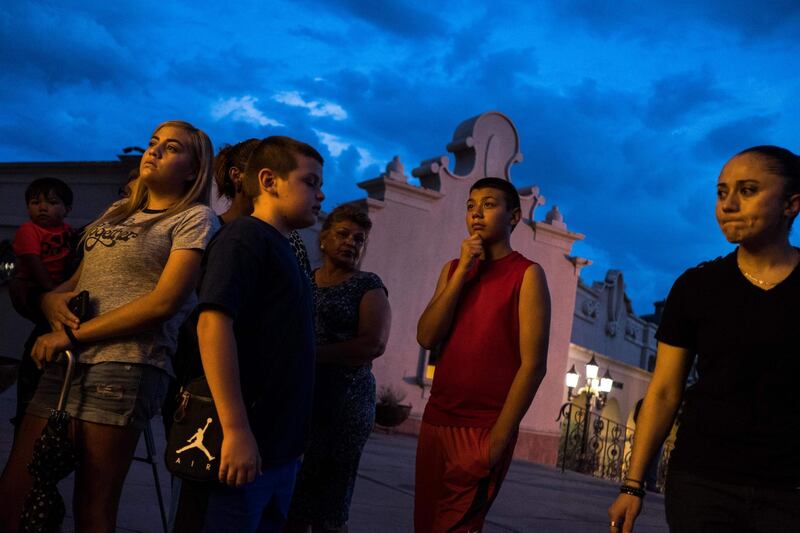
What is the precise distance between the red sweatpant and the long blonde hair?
124 cm

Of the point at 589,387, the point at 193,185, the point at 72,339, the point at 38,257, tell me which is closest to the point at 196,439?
the point at 72,339

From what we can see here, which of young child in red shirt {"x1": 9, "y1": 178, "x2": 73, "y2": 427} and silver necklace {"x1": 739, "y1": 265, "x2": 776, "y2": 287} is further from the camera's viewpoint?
young child in red shirt {"x1": 9, "y1": 178, "x2": 73, "y2": 427}

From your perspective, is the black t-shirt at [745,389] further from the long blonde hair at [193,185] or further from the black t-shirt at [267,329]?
the long blonde hair at [193,185]

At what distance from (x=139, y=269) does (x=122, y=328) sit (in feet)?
0.74

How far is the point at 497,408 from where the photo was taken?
3.21 m

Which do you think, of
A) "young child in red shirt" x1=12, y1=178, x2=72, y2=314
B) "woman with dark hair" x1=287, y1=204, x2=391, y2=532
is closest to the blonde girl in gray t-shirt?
"woman with dark hair" x1=287, y1=204, x2=391, y2=532

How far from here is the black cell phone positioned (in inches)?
109

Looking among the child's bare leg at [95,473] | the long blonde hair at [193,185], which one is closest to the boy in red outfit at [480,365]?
the long blonde hair at [193,185]

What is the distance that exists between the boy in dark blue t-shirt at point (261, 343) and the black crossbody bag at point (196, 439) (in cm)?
4

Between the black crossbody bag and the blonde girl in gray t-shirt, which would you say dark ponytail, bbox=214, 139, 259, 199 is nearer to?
the blonde girl in gray t-shirt

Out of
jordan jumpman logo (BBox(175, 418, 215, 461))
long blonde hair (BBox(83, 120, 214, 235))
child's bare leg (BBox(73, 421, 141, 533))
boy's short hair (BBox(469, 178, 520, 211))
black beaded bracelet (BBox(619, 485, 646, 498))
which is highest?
boy's short hair (BBox(469, 178, 520, 211))

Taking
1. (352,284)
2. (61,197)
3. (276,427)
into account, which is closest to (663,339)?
(276,427)

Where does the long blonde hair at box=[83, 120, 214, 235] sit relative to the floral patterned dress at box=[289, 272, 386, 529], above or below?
above

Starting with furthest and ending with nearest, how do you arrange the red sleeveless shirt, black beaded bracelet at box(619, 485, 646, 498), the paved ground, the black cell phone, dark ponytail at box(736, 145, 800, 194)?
A: 1. the paved ground
2. the red sleeveless shirt
3. the black cell phone
4. black beaded bracelet at box(619, 485, 646, 498)
5. dark ponytail at box(736, 145, 800, 194)
